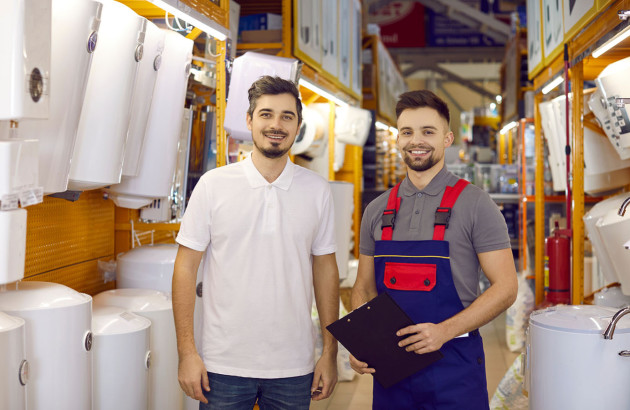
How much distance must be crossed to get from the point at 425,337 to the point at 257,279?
546mm

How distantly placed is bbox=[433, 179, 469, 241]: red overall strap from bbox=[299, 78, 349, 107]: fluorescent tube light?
3.06 metres

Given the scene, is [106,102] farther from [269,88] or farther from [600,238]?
[600,238]

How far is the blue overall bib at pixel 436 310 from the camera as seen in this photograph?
86.6 inches

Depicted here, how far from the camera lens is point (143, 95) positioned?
3.01 metres

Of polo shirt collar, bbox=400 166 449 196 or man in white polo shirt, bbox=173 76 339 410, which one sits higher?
polo shirt collar, bbox=400 166 449 196

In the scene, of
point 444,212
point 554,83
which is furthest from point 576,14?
point 444,212

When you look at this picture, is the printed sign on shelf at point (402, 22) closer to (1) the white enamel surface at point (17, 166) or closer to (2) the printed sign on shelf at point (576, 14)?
(2) the printed sign on shelf at point (576, 14)

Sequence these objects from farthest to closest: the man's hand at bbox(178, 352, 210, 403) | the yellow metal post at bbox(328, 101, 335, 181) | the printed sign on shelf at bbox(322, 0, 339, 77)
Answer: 1. the yellow metal post at bbox(328, 101, 335, 181)
2. the printed sign on shelf at bbox(322, 0, 339, 77)
3. the man's hand at bbox(178, 352, 210, 403)

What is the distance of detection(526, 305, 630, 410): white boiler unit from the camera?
254 centimetres

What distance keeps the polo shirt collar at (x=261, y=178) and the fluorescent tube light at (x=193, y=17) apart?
0.90 meters

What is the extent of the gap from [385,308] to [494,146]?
1760 cm

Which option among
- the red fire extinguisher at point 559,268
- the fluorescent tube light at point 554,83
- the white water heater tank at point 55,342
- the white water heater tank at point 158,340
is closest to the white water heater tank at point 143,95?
the white water heater tank at point 158,340

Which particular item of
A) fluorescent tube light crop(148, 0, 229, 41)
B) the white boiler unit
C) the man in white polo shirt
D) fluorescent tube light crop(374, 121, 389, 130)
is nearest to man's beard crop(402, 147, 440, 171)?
the man in white polo shirt

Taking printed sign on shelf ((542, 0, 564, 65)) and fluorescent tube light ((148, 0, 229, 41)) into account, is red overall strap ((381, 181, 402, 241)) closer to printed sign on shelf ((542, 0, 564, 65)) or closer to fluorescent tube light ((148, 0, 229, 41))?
fluorescent tube light ((148, 0, 229, 41))
